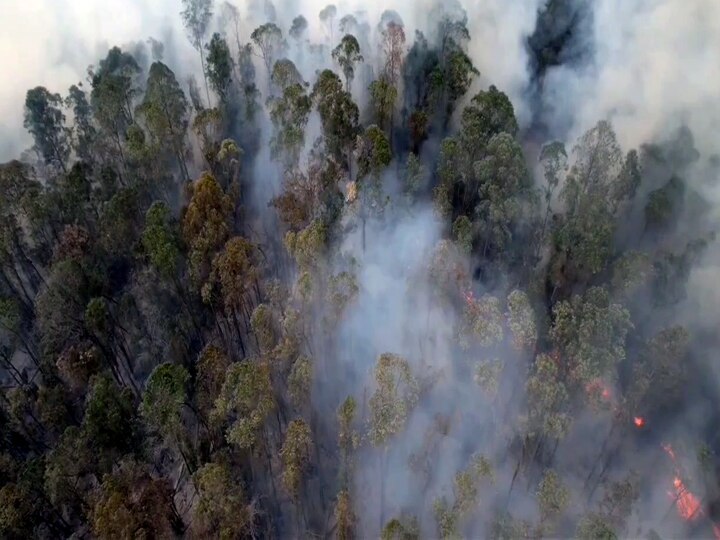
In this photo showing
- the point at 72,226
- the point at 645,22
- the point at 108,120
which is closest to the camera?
the point at 72,226

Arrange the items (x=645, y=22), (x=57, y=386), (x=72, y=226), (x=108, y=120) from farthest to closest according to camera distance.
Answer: (x=645, y=22), (x=108, y=120), (x=72, y=226), (x=57, y=386)

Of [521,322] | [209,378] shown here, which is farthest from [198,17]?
[521,322]

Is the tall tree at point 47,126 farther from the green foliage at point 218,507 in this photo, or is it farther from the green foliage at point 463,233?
the green foliage at point 218,507

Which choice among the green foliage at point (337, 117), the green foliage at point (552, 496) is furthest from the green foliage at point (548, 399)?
the green foliage at point (337, 117)

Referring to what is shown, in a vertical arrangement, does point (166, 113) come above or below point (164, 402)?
above

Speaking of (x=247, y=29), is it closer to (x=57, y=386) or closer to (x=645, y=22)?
(x=645, y=22)

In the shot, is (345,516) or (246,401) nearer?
(345,516)

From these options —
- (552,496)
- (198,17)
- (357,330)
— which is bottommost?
(552,496)

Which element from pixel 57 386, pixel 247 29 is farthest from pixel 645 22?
pixel 57 386

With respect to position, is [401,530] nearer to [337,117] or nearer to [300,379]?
[300,379]
